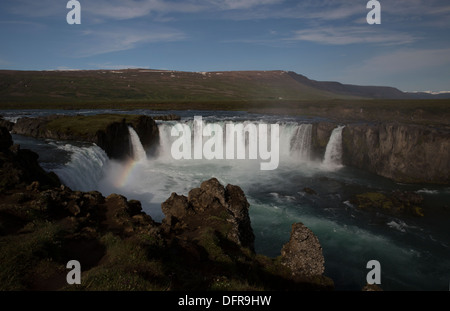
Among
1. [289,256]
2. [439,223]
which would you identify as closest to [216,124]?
[439,223]

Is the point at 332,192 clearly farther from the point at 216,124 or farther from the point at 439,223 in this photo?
the point at 216,124

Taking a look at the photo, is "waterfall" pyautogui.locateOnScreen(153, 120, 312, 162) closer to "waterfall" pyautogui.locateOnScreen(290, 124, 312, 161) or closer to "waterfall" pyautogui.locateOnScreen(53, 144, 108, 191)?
"waterfall" pyautogui.locateOnScreen(290, 124, 312, 161)

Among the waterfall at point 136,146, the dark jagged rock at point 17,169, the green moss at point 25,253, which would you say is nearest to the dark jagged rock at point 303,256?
the green moss at point 25,253

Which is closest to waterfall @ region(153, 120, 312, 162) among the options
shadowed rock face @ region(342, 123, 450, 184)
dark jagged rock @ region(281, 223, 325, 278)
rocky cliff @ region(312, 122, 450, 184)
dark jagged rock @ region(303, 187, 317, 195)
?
rocky cliff @ region(312, 122, 450, 184)

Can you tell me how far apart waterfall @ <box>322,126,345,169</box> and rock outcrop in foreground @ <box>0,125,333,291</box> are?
3173 centimetres

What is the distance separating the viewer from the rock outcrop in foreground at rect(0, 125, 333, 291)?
8.48 metres

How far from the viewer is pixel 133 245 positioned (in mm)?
10383

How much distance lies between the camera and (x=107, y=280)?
761 cm

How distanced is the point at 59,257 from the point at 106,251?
169 cm

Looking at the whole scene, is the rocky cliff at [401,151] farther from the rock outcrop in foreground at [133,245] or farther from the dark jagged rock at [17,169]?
the dark jagged rock at [17,169]

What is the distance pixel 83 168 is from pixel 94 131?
44.9 feet

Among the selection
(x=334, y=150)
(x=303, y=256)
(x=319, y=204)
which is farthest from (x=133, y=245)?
(x=334, y=150)

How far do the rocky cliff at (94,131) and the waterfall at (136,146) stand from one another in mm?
671

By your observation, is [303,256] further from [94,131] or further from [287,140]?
[287,140]
